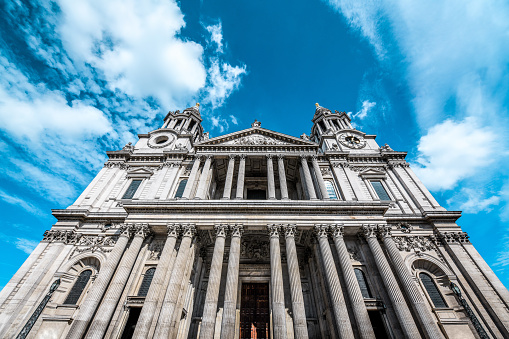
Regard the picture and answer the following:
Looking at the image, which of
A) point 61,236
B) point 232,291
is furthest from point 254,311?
point 61,236

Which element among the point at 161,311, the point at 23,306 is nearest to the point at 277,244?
the point at 161,311

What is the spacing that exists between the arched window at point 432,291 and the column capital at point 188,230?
51.8ft

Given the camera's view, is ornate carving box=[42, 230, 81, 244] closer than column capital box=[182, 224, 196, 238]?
No

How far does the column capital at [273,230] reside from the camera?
1529 centimetres

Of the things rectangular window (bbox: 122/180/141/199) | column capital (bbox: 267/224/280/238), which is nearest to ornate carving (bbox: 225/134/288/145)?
rectangular window (bbox: 122/180/141/199)

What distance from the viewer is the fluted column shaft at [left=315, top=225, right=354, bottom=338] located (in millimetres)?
11457

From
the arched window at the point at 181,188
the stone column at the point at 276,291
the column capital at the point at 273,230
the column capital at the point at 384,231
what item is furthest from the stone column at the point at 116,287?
the column capital at the point at 384,231

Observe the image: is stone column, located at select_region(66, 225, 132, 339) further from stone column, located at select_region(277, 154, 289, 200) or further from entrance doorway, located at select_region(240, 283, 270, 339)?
stone column, located at select_region(277, 154, 289, 200)

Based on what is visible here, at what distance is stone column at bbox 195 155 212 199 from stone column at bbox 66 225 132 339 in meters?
5.35

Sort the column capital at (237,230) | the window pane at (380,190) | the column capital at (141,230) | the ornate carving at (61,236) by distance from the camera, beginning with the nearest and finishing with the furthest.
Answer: the column capital at (237,230)
the column capital at (141,230)
the ornate carving at (61,236)
the window pane at (380,190)

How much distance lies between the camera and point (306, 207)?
16344 millimetres

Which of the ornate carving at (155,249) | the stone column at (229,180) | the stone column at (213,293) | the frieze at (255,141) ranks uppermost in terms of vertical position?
the frieze at (255,141)

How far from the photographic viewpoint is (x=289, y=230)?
609 inches

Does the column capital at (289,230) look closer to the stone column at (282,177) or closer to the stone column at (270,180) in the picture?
the stone column at (282,177)
